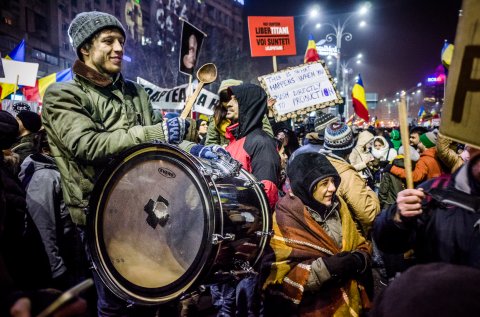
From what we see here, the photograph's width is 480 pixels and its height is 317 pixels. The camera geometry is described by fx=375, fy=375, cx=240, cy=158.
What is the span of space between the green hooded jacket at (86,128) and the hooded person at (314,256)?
1.06 m

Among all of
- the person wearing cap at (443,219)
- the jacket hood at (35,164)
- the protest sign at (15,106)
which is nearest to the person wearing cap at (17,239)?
the jacket hood at (35,164)

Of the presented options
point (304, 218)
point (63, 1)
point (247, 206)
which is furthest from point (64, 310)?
point (63, 1)

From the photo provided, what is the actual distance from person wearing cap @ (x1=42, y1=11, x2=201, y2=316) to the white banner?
3.94 meters

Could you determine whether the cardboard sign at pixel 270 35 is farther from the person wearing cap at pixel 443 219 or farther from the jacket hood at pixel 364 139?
the person wearing cap at pixel 443 219

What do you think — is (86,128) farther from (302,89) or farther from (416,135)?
(416,135)

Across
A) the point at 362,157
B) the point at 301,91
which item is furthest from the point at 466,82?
the point at 362,157

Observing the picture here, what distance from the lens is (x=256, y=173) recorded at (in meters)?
3.21

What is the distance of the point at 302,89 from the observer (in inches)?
253

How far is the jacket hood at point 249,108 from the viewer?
3.59m

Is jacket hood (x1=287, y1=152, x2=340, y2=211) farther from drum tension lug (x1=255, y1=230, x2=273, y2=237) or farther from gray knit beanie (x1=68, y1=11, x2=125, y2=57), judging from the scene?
gray knit beanie (x1=68, y1=11, x2=125, y2=57)

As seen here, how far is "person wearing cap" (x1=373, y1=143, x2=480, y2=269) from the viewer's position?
5.86ft

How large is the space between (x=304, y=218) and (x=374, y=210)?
0.84 metres

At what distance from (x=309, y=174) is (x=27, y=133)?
11.1ft

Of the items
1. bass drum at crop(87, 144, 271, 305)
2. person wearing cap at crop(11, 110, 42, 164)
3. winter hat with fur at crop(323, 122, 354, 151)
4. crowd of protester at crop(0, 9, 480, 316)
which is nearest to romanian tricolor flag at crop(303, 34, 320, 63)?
winter hat with fur at crop(323, 122, 354, 151)
